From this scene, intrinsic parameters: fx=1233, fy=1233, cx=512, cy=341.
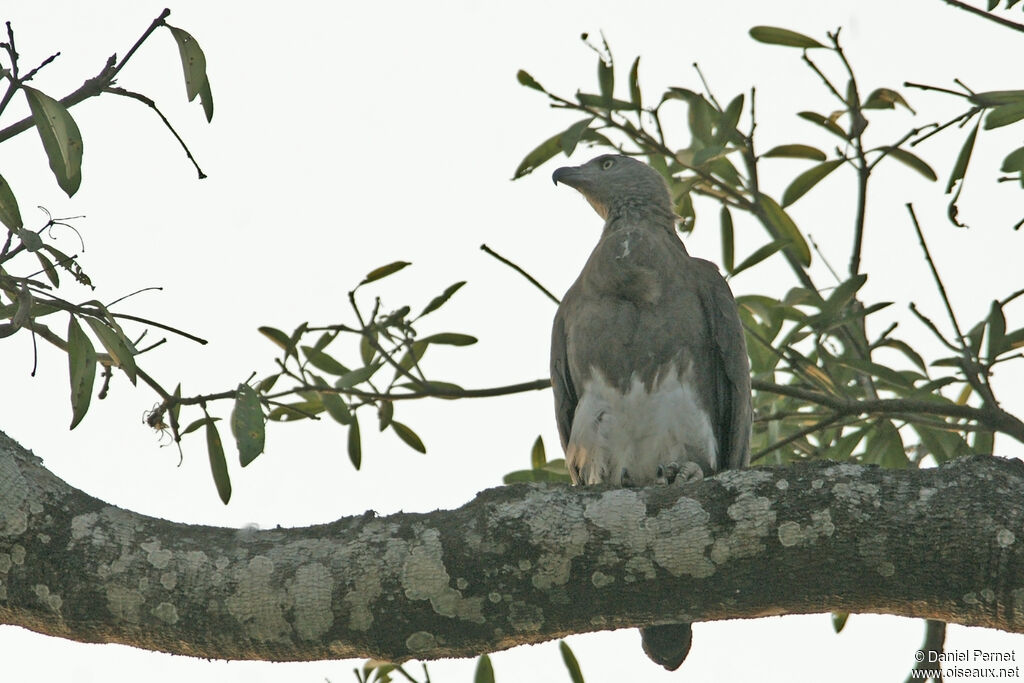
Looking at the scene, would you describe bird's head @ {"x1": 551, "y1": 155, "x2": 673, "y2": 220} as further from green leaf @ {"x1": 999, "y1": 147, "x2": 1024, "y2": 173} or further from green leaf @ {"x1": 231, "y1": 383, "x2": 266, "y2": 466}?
green leaf @ {"x1": 231, "y1": 383, "x2": 266, "y2": 466}

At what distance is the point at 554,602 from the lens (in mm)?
2775

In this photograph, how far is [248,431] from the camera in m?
3.40

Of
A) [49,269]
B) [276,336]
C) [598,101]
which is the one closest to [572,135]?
[598,101]

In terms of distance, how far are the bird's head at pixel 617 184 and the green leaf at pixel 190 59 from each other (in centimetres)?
277

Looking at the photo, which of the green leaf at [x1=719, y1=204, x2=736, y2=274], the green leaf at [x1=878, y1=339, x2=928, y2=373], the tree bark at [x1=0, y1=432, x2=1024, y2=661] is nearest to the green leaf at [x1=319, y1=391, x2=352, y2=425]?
the tree bark at [x1=0, y1=432, x2=1024, y2=661]

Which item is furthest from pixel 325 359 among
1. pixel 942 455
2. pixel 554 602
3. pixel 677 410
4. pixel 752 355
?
pixel 942 455

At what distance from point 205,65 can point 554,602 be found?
157 centimetres

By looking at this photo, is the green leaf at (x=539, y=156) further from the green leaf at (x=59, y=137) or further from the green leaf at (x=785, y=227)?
the green leaf at (x=59, y=137)

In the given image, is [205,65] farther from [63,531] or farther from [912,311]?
[912,311]

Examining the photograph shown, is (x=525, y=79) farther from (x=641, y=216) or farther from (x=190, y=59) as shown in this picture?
(x=190, y=59)

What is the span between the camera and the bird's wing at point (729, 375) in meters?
4.73

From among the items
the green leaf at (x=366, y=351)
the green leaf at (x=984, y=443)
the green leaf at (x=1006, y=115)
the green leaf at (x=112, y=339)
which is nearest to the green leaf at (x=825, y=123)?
the green leaf at (x=1006, y=115)

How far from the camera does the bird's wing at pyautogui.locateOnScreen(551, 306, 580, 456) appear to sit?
16.9 feet

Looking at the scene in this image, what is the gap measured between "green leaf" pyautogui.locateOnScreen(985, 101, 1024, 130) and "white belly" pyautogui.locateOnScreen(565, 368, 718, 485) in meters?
1.58
